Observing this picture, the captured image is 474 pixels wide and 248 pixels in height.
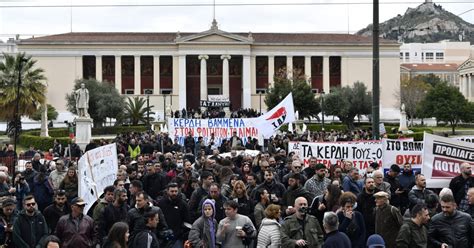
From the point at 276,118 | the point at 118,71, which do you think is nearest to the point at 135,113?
the point at 118,71

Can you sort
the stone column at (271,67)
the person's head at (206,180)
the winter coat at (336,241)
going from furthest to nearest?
the stone column at (271,67) → the person's head at (206,180) → the winter coat at (336,241)

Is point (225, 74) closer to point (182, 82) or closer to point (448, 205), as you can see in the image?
point (182, 82)

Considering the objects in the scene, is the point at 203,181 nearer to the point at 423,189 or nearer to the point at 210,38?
the point at 423,189

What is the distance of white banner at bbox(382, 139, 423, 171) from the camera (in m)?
15.2

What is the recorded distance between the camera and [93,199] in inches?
475

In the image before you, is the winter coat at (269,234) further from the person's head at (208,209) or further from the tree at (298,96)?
the tree at (298,96)

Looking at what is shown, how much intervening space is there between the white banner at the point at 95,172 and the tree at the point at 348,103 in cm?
5678

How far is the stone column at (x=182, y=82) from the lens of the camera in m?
81.6

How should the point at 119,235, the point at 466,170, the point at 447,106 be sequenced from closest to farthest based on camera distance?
Answer: the point at 119,235, the point at 466,170, the point at 447,106

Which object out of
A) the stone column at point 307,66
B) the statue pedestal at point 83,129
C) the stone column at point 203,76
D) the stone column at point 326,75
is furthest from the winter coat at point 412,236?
the stone column at point 326,75

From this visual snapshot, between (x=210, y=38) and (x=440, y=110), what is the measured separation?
81.3 feet

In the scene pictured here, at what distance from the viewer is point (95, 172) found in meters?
12.8

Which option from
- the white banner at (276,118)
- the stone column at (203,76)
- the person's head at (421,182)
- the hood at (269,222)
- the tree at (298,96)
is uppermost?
the stone column at (203,76)

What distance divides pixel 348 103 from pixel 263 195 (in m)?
59.8
